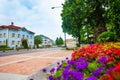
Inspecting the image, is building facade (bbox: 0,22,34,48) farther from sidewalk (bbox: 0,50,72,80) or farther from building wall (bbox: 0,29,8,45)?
sidewalk (bbox: 0,50,72,80)

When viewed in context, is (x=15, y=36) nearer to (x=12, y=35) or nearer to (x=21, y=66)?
(x=12, y=35)

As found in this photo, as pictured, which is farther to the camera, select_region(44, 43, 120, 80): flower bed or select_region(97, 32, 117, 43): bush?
select_region(97, 32, 117, 43): bush

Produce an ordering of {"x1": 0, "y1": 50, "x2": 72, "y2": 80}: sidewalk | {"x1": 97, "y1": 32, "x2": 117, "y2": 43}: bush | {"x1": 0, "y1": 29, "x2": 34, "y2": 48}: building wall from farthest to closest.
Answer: {"x1": 0, "y1": 29, "x2": 34, "y2": 48}: building wall → {"x1": 97, "y1": 32, "x2": 117, "y2": 43}: bush → {"x1": 0, "y1": 50, "x2": 72, "y2": 80}: sidewalk

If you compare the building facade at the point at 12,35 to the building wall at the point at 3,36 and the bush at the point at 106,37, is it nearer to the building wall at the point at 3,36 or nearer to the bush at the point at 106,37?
the building wall at the point at 3,36

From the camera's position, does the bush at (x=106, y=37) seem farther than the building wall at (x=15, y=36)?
No

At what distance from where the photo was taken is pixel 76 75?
326 centimetres

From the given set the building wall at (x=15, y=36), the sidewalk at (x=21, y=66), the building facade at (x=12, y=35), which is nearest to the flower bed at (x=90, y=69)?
the sidewalk at (x=21, y=66)

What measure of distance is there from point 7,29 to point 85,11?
4490 cm

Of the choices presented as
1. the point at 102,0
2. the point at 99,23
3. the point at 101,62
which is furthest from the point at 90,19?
the point at 101,62

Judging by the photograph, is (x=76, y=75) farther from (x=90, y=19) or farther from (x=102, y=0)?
(x=90, y=19)

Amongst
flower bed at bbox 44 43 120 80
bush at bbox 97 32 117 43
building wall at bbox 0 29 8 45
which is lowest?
flower bed at bbox 44 43 120 80

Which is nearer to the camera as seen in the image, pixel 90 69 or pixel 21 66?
pixel 90 69

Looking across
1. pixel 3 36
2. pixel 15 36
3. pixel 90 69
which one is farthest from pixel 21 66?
pixel 15 36

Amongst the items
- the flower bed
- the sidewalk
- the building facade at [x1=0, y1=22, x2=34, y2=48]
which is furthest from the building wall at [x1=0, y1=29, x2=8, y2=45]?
the flower bed
